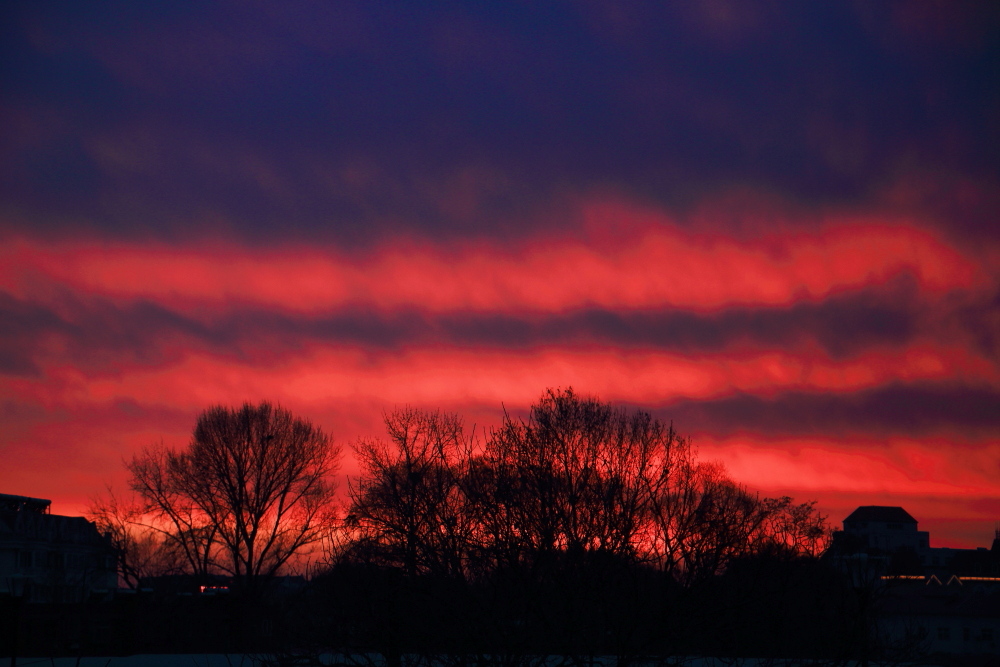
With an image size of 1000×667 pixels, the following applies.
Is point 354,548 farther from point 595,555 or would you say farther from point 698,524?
point 698,524

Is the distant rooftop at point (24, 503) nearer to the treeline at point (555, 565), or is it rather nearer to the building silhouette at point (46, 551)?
the building silhouette at point (46, 551)

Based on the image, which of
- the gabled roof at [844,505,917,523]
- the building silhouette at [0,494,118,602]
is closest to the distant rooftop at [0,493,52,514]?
the building silhouette at [0,494,118,602]

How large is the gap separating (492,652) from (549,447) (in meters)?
7.39

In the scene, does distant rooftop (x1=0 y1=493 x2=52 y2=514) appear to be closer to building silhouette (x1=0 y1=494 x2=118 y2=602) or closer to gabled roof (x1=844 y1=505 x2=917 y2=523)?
building silhouette (x1=0 y1=494 x2=118 y2=602)

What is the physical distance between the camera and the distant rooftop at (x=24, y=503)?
98338 millimetres

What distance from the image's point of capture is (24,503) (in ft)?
328

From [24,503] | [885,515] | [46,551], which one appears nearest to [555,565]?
[46,551]

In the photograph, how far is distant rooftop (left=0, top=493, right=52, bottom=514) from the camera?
9834 cm

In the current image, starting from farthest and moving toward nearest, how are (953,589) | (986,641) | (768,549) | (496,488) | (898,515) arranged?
(898,515)
(953,589)
(986,641)
(768,549)
(496,488)

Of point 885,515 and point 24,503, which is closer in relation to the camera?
point 24,503

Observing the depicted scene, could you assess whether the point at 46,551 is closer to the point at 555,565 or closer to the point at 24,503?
the point at 24,503

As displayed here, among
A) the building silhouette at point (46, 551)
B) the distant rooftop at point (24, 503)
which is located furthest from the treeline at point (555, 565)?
the distant rooftop at point (24, 503)

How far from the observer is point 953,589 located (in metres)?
93.0

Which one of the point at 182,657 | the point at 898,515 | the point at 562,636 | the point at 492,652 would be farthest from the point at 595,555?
the point at 898,515
